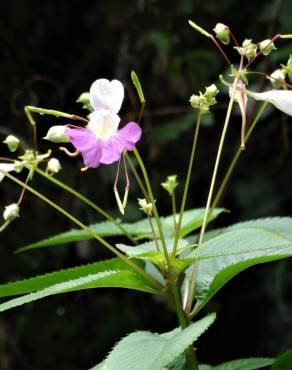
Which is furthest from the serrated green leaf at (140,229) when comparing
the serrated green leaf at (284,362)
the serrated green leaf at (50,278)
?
the serrated green leaf at (284,362)

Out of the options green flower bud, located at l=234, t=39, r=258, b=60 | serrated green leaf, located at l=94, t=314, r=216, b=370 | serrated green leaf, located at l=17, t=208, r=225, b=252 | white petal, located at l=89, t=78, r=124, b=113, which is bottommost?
serrated green leaf, located at l=17, t=208, r=225, b=252

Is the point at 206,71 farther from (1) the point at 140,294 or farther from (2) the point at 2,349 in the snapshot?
(2) the point at 2,349

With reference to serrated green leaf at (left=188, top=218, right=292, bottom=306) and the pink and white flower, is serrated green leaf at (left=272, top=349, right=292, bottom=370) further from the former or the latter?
the pink and white flower

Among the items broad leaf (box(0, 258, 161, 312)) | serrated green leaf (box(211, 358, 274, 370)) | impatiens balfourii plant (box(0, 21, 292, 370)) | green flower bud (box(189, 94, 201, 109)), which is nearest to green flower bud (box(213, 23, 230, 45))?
impatiens balfourii plant (box(0, 21, 292, 370))

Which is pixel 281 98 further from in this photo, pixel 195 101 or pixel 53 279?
pixel 53 279

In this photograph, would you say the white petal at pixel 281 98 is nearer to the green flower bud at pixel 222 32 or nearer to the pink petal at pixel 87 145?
the green flower bud at pixel 222 32

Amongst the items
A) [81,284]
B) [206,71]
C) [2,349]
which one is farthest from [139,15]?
[81,284]
